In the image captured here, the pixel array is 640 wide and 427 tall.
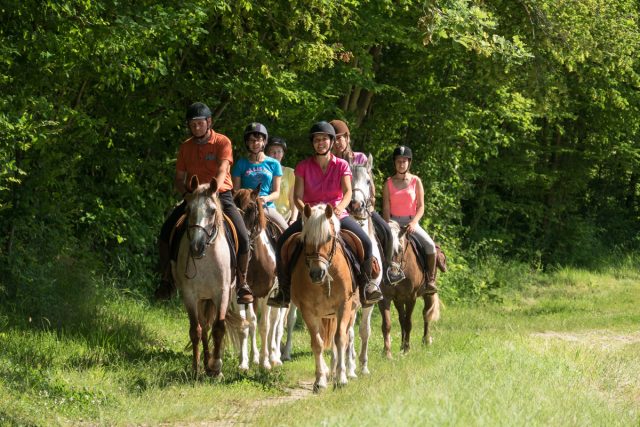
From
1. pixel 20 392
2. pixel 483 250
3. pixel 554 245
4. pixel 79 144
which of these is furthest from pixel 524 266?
pixel 20 392

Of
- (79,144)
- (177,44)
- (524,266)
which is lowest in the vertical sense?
(524,266)

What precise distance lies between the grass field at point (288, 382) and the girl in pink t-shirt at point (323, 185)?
1221mm

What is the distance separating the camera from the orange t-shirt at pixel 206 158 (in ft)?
39.4

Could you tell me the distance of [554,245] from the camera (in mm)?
33750

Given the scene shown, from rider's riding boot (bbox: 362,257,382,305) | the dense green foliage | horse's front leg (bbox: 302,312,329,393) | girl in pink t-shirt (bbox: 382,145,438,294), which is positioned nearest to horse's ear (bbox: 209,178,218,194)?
horse's front leg (bbox: 302,312,329,393)

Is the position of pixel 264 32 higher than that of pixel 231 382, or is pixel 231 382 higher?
pixel 264 32

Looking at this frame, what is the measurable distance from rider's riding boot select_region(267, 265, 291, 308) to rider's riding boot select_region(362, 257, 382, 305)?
31.9 inches

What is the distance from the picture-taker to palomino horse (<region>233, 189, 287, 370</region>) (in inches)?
493

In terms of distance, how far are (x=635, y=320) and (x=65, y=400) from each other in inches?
520

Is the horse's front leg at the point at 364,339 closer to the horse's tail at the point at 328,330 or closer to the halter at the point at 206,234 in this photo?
the horse's tail at the point at 328,330

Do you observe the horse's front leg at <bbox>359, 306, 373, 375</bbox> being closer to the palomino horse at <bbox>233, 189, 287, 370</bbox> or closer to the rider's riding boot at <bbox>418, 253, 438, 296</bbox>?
the palomino horse at <bbox>233, 189, 287, 370</bbox>

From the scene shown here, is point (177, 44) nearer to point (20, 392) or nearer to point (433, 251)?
point (433, 251)

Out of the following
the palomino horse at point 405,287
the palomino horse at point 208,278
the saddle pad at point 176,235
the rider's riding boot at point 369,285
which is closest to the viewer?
the palomino horse at point 208,278

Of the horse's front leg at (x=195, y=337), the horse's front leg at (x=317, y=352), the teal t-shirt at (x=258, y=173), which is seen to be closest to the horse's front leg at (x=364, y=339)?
the horse's front leg at (x=317, y=352)
